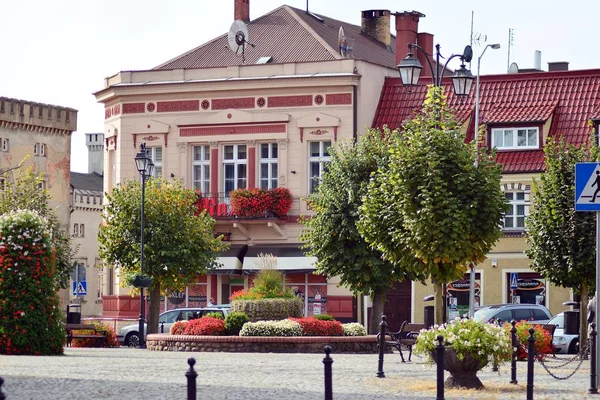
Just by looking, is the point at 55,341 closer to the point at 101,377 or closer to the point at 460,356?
the point at 101,377

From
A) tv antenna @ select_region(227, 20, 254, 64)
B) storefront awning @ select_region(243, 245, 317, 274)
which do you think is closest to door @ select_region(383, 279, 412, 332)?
storefront awning @ select_region(243, 245, 317, 274)

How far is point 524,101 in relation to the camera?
53219mm

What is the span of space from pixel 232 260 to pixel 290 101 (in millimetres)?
6121

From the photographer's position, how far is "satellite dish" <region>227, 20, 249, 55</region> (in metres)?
56.8

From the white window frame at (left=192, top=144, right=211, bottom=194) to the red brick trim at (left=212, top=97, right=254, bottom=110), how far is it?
156 cm

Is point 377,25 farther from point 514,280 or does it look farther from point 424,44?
point 514,280

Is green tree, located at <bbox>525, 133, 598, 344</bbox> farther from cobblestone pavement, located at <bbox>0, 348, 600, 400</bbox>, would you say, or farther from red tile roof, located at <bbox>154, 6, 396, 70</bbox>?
red tile roof, located at <bbox>154, 6, 396, 70</bbox>

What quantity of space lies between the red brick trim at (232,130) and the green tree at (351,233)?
374 inches

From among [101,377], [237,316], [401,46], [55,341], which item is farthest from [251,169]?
[101,377]

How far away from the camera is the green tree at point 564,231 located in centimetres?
3297

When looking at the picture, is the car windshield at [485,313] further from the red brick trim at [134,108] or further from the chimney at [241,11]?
the chimney at [241,11]

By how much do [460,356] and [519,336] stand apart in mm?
7584

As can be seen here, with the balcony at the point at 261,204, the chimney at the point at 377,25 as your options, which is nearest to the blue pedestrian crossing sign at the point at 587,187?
the balcony at the point at 261,204

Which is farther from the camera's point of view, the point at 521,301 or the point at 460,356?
the point at 521,301
